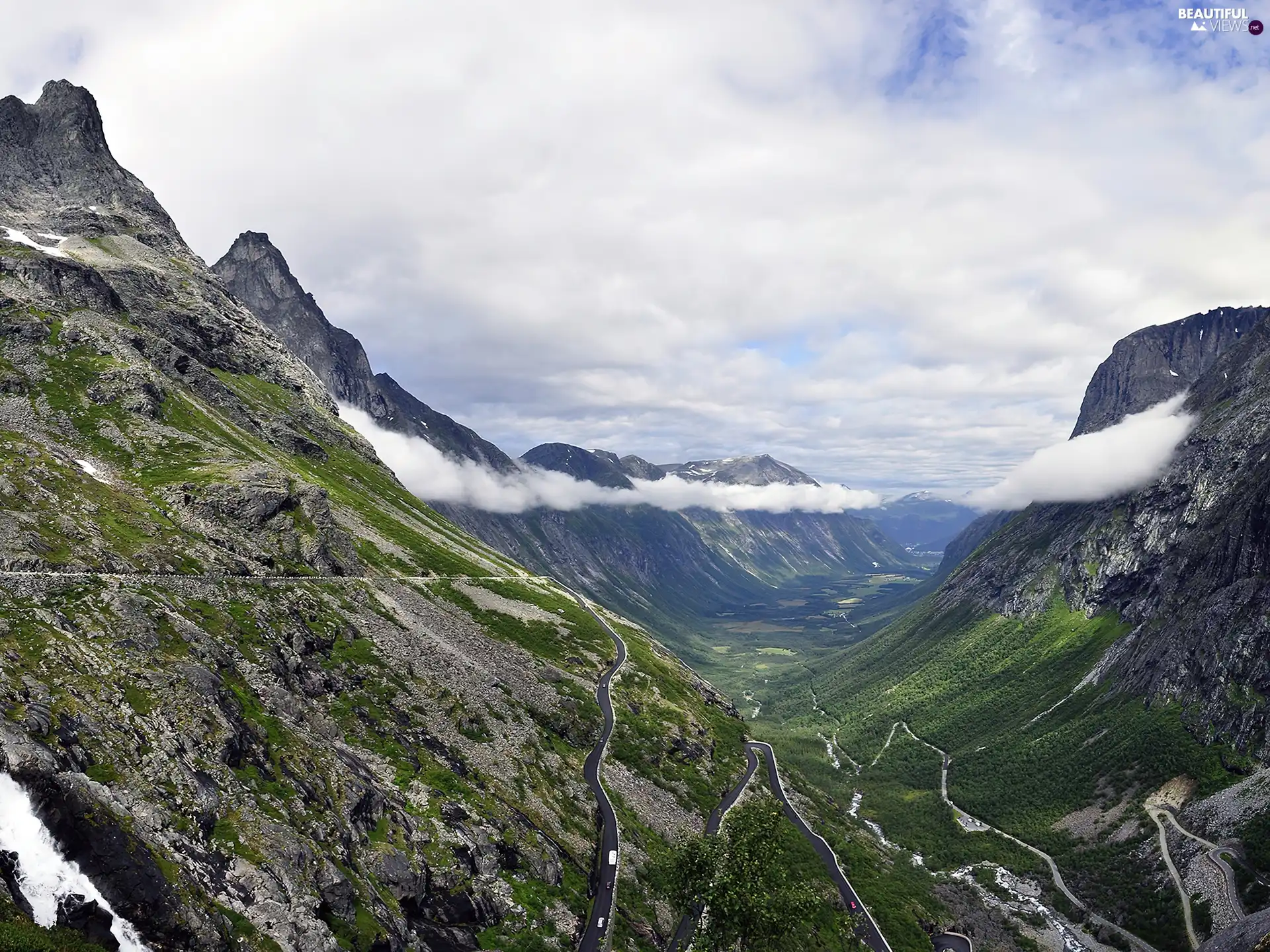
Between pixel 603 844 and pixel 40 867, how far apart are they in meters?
63.9

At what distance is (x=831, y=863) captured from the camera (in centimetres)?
11638

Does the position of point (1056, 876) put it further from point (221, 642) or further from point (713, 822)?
point (221, 642)

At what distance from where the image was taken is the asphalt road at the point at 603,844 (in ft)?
224

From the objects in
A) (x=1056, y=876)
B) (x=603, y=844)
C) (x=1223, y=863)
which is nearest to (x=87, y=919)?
(x=603, y=844)

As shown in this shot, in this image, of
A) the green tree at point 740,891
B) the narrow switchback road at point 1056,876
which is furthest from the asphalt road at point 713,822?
the narrow switchback road at point 1056,876

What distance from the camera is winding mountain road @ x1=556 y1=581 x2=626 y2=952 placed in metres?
68.4

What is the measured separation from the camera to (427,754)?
82.8 meters

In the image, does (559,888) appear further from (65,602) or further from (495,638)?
(495,638)

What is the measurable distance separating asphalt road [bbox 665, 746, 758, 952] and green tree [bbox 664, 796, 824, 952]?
1.48m

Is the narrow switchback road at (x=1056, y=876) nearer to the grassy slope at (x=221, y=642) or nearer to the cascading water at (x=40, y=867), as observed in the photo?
the grassy slope at (x=221, y=642)

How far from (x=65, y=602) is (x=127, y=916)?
134 ft

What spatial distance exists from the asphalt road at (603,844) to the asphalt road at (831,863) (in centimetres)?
4121

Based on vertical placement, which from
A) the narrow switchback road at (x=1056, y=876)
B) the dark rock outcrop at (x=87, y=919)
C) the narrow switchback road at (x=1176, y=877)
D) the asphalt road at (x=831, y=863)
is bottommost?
the asphalt road at (x=831, y=863)

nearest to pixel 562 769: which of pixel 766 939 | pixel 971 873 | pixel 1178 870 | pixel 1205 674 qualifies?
pixel 766 939
